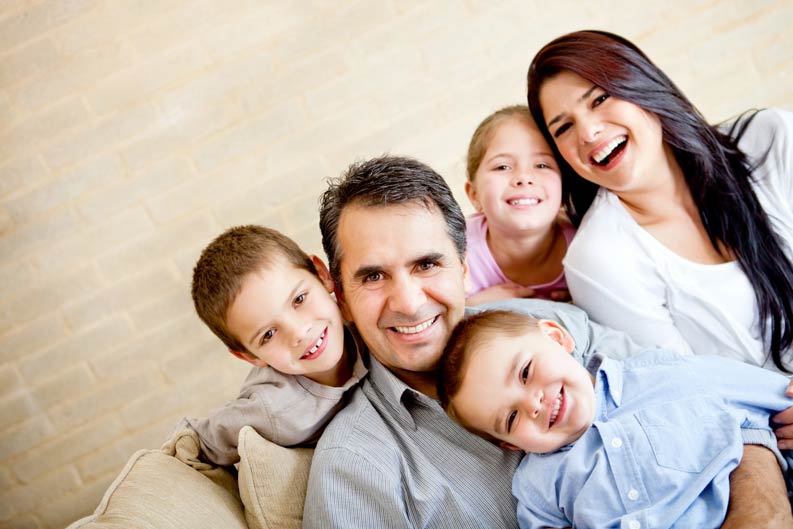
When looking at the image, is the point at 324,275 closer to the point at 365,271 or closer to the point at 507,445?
the point at 365,271

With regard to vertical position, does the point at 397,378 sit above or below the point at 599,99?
below

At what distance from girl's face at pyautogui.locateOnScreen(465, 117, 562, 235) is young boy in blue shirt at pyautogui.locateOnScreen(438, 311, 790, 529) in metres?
0.51

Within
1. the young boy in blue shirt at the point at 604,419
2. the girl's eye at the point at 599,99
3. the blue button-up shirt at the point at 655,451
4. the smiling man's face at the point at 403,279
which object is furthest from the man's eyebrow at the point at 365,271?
Answer: the girl's eye at the point at 599,99

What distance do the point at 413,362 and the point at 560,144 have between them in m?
0.81

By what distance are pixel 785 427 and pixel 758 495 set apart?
0.83ft

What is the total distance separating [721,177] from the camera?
69.4 inches

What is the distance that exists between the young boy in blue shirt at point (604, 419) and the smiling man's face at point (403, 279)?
7 centimetres

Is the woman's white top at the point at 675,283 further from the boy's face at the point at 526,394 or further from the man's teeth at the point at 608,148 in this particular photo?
the boy's face at the point at 526,394

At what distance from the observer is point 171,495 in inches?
53.9

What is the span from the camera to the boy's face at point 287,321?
153 centimetres

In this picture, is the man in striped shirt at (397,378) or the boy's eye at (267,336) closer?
the man in striped shirt at (397,378)

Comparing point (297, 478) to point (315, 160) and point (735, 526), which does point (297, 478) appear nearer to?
point (735, 526)

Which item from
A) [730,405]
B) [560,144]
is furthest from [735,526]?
[560,144]

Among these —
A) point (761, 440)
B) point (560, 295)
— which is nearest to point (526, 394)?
point (761, 440)
